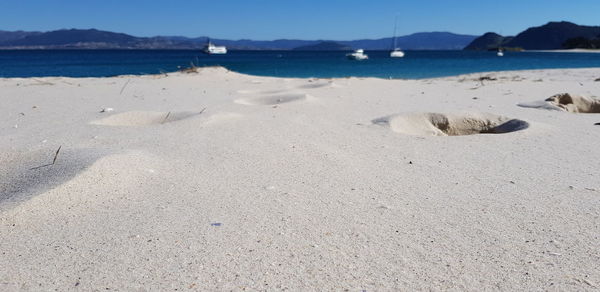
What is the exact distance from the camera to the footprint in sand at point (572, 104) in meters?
5.88

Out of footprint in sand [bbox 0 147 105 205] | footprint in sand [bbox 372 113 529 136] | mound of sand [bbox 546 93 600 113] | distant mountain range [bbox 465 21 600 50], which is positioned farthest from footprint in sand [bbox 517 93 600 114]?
distant mountain range [bbox 465 21 600 50]

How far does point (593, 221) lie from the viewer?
6.90ft

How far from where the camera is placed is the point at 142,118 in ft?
16.4

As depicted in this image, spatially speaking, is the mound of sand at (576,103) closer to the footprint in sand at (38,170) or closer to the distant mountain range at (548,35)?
the footprint in sand at (38,170)

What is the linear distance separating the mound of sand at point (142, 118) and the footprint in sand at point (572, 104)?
176 inches

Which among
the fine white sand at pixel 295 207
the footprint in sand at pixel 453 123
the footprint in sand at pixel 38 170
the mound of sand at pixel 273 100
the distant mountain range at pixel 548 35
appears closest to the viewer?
the fine white sand at pixel 295 207

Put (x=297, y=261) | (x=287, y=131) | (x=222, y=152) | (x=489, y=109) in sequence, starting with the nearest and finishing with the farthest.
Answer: (x=297, y=261) < (x=222, y=152) < (x=287, y=131) < (x=489, y=109)

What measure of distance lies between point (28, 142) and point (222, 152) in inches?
65.8

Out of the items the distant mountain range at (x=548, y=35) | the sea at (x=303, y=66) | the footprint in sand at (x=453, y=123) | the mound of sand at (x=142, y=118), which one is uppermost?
the distant mountain range at (x=548, y=35)

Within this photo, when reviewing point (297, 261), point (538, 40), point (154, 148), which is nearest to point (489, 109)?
point (154, 148)

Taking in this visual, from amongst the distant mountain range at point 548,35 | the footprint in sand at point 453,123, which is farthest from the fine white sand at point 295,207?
the distant mountain range at point 548,35

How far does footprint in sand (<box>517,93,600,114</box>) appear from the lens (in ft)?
19.3

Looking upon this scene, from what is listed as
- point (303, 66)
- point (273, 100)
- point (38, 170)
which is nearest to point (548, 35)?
point (303, 66)

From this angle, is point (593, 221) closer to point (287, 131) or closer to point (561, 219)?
point (561, 219)
